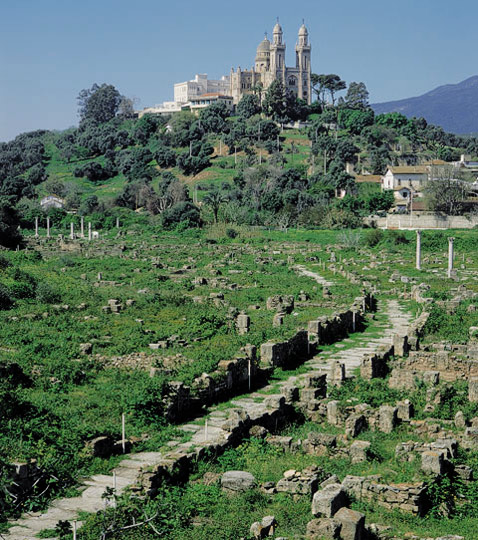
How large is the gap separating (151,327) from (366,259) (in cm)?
3343

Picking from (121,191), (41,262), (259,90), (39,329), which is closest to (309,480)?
(39,329)

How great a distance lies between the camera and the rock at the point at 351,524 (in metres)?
12.0

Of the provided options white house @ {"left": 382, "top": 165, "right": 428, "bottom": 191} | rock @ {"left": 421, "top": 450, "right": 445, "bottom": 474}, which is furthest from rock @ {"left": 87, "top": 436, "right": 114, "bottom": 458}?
white house @ {"left": 382, "top": 165, "right": 428, "bottom": 191}

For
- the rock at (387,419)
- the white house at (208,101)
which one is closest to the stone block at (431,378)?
the rock at (387,419)

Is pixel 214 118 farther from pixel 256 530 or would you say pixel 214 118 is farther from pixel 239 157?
pixel 256 530

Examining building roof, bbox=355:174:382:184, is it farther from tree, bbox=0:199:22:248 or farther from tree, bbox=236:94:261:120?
tree, bbox=0:199:22:248

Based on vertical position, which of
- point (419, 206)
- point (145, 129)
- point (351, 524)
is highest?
point (145, 129)

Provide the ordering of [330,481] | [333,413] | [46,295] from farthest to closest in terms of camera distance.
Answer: [46,295], [333,413], [330,481]

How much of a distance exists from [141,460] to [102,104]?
17319 centimetres

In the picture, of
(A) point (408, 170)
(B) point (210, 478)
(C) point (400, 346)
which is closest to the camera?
(B) point (210, 478)

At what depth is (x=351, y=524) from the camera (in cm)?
1206

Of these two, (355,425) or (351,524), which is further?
(355,425)

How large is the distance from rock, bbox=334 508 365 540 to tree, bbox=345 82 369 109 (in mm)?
151992

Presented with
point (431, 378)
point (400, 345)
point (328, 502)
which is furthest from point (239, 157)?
point (328, 502)
